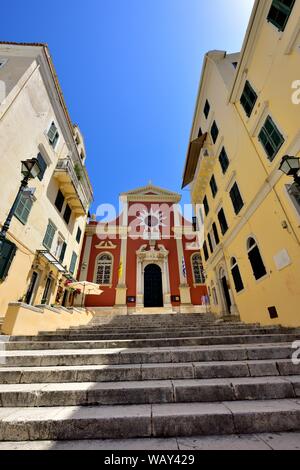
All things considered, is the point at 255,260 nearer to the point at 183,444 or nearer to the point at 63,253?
the point at 183,444

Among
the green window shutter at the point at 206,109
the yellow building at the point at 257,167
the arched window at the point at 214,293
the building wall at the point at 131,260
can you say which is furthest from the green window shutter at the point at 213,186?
the building wall at the point at 131,260

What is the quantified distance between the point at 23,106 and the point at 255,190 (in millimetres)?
12168

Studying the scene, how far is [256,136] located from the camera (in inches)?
328

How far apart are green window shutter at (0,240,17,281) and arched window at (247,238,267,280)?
33.6 ft

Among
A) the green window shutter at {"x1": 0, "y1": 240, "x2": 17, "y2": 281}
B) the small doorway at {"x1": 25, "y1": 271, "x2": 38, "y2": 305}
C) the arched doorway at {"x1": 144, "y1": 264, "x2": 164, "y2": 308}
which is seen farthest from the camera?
the arched doorway at {"x1": 144, "y1": 264, "x2": 164, "y2": 308}

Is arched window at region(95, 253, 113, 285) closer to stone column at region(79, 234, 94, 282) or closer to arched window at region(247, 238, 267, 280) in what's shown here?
stone column at region(79, 234, 94, 282)

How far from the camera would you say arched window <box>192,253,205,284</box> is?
1748 centimetres

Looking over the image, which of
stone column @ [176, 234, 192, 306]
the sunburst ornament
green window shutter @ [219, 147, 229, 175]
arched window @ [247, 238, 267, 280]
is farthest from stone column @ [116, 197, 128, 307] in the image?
green window shutter @ [219, 147, 229, 175]

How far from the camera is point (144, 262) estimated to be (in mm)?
18172

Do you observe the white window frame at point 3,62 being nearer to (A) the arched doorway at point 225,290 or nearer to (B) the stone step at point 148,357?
(B) the stone step at point 148,357

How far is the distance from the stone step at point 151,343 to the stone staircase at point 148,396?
0.76 m

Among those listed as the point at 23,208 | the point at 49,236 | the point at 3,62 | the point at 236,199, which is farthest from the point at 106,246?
the point at 3,62
